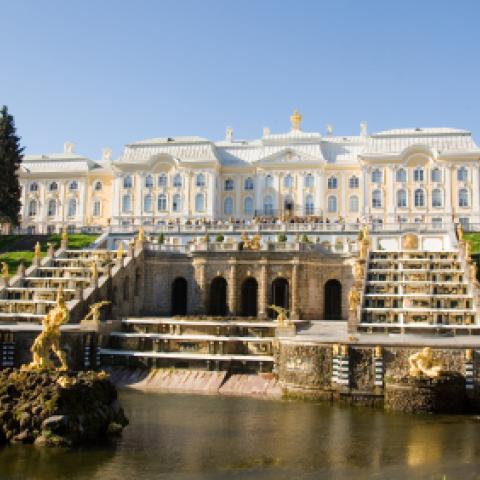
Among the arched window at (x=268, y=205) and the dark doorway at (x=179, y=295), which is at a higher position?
the arched window at (x=268, y=205)

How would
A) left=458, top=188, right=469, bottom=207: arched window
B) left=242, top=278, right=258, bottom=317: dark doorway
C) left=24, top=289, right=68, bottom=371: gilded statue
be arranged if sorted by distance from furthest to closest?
left=458, top=188, right=469, bottom=207: arched window, left=242, top=278, right=258, bottom=317: dark doorway, left=24, top=289, right=68, bottom=371: gilded statue

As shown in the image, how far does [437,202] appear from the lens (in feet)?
268

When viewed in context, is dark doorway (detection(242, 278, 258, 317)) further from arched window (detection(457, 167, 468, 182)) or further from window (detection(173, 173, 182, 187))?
arched window (detection(457, 167, 468, 182))

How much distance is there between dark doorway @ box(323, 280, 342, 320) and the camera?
5222 centimetres

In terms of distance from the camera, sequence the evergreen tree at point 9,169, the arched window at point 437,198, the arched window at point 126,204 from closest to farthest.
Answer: the evergreen tree at point 9,169, the arched window at point 437,198, the arched window at point 126,204

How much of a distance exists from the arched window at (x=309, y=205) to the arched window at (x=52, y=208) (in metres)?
33.2

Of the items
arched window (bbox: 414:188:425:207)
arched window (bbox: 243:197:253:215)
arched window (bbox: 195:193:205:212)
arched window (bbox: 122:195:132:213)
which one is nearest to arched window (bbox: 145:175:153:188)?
arched window (bbox: 122:195:132:213)

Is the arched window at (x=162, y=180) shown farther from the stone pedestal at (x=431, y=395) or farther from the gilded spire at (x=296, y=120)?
the stone pedestal at (x=431, y=395)

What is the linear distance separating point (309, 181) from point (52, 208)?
112 feet

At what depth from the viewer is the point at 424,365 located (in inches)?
1136

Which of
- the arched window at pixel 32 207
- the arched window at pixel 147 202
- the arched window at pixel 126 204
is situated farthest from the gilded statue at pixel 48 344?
the arched window at pixel 32 207

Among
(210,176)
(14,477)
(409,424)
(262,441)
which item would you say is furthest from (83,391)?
(210,176)

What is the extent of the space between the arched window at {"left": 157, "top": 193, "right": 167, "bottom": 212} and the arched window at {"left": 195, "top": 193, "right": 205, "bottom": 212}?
156 inches

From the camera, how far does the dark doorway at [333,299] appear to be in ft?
171
